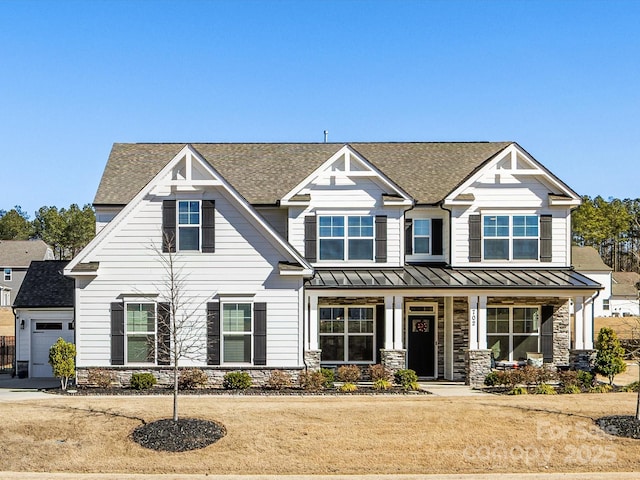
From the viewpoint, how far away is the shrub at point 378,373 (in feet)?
68.7

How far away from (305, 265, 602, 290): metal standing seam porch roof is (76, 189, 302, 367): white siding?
63.6 inches

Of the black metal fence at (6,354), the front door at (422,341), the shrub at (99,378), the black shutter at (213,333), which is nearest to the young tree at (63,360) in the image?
the shrub at (99,378)

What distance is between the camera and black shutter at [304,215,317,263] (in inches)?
934

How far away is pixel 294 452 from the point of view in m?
13.7

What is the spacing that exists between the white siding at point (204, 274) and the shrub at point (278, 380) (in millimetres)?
406

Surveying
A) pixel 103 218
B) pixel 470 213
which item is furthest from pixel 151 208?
pixel 470 213

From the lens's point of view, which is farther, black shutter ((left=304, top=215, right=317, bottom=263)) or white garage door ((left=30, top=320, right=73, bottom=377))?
white garage door ((left=30, top=320, right=73, bottom=377))

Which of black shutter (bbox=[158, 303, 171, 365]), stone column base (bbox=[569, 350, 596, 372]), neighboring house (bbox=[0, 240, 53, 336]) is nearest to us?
black shutter (bbox=[158, 303, 171, 365])

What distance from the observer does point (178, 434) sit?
1421cm

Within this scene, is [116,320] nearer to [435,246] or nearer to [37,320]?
[37,320]

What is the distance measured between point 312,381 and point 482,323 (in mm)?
6310

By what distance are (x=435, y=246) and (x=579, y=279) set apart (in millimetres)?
5259

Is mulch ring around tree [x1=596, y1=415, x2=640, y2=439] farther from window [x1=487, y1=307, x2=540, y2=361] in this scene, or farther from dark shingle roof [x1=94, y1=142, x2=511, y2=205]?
dark shingle roof [x1=94, y1=142, x2=511, y2=205]

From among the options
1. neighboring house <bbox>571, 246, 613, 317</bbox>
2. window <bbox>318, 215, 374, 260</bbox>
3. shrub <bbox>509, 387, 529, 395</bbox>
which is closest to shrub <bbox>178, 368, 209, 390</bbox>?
window <bbox>318, 215, 374, 260</bbox>
